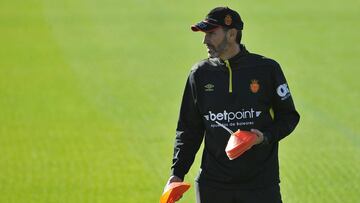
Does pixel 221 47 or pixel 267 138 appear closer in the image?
pixel 267 138

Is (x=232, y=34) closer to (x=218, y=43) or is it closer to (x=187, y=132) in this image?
(x=218, y=43)

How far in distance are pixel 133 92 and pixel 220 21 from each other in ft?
30.0

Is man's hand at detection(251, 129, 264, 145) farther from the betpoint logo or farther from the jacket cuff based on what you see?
the betpoint logo

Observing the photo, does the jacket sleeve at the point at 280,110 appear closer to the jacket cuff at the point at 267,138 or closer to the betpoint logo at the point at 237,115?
the jacket cuff at the point at 267,138

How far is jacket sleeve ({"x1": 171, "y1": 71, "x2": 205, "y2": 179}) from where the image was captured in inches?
253

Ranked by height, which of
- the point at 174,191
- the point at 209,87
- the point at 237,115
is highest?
the point at 209,87

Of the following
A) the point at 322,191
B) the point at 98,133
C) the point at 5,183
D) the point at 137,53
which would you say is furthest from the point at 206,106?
the point at 137,53

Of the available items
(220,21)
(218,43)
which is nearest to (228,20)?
(220,21)

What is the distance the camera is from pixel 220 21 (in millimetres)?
6305

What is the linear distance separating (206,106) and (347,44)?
43.5ft

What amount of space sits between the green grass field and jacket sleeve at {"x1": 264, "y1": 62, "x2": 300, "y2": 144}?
352cm

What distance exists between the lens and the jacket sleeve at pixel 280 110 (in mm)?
6191

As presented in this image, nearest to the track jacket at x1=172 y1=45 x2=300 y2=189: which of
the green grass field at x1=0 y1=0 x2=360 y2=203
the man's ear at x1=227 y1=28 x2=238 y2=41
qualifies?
the man's ear at x1=227 y1=28 x2=238 y2=41

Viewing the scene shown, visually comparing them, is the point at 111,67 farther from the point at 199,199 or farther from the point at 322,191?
the point at 199,199
